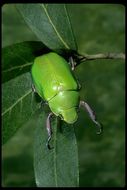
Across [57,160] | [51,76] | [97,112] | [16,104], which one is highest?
[51,76]

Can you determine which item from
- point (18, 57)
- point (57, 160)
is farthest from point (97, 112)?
point (18, 57)

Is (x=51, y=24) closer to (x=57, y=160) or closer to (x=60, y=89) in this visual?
(x=60, y=89)

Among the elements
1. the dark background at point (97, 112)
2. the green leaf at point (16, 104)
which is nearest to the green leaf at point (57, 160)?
the green leaf at point (16, 104)

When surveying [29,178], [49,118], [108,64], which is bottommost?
[29,178]

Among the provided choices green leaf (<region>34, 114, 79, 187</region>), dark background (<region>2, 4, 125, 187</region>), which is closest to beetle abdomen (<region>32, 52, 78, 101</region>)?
green leaf (<region>34, 114, 79, 187</region>)

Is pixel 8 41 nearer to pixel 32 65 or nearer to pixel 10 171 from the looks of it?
pixel 10 171

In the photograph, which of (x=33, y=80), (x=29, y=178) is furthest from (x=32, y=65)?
(x=29, y=178)

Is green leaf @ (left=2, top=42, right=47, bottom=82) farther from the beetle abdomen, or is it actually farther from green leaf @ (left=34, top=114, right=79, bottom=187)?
green leaf @ (left=34, top=114, right=79, bottom=187)
